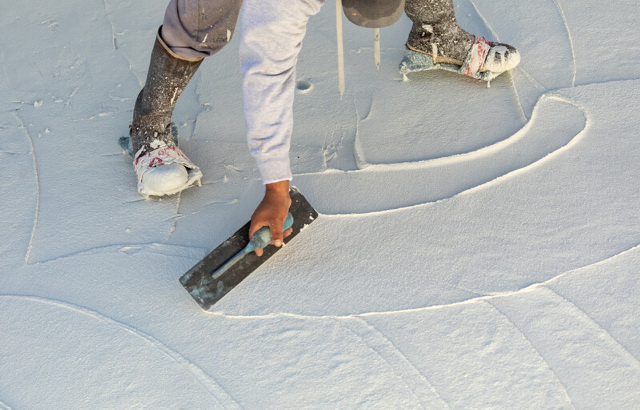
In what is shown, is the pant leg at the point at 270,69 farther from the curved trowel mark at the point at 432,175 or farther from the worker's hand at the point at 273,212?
the curved trowel mark at the point at 432,175

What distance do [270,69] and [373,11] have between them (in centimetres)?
31

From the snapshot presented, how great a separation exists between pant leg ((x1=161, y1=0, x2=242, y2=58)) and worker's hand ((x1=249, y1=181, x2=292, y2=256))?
51 cm

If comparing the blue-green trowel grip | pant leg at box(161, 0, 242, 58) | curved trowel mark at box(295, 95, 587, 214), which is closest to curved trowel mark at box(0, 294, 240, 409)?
the blue-green trowel grip

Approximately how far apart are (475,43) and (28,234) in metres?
1.62

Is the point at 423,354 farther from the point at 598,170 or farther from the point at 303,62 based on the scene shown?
the point at 303,62

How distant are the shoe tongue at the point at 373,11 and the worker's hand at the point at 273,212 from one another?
0.46 m

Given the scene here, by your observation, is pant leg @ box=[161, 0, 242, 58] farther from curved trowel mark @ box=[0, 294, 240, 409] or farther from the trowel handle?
curved trowel mark @ box=[0, 294, 240, 409]

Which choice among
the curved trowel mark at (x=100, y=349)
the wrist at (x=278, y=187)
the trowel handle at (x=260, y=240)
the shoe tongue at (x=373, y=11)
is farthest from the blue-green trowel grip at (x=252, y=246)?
the shoe tongue at (x=373, y=11)

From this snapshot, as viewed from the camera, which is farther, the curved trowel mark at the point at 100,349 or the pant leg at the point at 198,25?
the pant leg at the point at 198,25

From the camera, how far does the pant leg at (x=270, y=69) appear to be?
146cm

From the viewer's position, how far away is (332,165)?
2111mm

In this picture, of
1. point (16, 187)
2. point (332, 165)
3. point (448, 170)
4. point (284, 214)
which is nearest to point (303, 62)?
point (332, 165)

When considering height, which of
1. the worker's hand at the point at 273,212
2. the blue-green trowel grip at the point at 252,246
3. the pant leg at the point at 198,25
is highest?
the pant leg at the point at 198,25

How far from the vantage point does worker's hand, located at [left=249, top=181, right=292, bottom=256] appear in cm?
171
